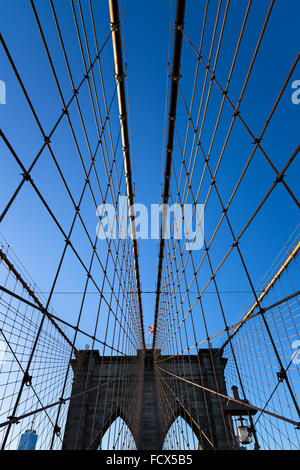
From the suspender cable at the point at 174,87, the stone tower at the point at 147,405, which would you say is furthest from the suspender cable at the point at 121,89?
the stone tower at the point at 147,405

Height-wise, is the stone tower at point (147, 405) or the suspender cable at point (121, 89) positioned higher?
the suspender cable at point (121, 89)

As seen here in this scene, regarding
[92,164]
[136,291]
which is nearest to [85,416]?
[136,291]

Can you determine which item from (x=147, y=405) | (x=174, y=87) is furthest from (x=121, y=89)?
(x=147, y=405)

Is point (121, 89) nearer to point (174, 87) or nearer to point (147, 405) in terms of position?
point (174, 87)

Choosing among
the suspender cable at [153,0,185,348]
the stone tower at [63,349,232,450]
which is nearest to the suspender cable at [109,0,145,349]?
the suspender cable at [153,0,185,348]

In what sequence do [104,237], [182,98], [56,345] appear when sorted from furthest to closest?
[56,345]
[104,237]
[182,98]

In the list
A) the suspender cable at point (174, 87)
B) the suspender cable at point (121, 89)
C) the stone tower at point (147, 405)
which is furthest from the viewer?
the stone tower at point (147, 405)

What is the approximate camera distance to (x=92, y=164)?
179 inches

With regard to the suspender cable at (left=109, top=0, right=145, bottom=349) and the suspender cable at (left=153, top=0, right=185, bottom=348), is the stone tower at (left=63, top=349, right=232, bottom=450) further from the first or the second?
the suspender cable at (left=153, top=0, right=185, bottom=348)

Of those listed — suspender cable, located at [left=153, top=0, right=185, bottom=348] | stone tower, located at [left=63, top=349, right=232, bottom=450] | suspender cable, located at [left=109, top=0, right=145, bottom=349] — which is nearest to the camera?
suspender cable, located at [left=153, top=0, right=185, bottom=348]

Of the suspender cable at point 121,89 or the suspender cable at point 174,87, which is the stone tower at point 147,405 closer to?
the suspender cable at point 121,89

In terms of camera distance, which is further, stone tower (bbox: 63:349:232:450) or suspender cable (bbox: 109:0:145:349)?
stone tower (bbox: 63:349:232:450)

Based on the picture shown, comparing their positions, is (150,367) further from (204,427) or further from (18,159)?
(18,159)
